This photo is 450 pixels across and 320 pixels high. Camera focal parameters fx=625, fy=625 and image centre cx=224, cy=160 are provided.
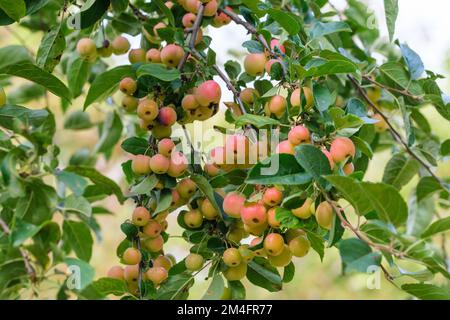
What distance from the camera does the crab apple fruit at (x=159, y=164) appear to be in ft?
2.57

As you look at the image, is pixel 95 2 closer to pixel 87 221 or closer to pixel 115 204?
pixel 87 221

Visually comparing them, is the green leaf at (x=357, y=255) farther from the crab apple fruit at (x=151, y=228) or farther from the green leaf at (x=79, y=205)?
the green leaf at (x=79, y=205)

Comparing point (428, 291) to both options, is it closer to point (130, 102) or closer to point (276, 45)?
point (276, 45)

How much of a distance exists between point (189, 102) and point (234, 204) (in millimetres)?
166

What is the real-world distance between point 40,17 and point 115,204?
5.25 feet

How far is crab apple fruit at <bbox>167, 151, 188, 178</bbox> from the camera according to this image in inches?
31.2

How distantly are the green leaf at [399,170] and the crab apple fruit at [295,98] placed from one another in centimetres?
47

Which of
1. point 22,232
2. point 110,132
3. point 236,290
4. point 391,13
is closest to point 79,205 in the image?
point 22,232

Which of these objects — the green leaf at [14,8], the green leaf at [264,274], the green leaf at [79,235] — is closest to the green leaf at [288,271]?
the green leaf at [264,274]

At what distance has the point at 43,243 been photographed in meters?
0.93

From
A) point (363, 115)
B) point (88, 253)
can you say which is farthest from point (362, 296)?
point (363, 115)

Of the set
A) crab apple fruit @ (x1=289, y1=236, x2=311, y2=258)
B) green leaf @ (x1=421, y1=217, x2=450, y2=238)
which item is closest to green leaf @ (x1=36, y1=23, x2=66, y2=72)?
crab apple fruit @ (x1=289, y1=236, x2=311, y2=258)

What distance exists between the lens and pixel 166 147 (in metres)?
0.80

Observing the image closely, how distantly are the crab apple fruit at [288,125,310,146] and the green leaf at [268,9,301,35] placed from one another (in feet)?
0.59
